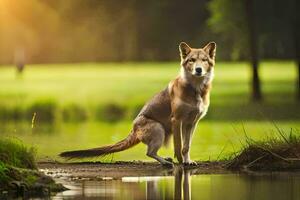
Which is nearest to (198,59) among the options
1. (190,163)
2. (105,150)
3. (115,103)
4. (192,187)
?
(190,163)

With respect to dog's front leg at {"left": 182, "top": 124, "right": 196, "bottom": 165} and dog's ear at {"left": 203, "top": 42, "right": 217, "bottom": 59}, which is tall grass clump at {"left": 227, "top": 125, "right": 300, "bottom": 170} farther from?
dog's ear at {"left": 203, "top": 42, "right": 217, "bottom": 59}

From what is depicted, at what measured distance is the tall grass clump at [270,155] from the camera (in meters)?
12.6

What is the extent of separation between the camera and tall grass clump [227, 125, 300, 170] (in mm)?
12582

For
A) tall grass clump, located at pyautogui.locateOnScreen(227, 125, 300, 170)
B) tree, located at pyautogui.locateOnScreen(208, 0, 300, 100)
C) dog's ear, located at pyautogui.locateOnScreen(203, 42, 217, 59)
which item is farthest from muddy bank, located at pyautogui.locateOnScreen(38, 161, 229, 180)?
tree, located at pyautogui.locateOnScreen(208, 0, 300, 100)

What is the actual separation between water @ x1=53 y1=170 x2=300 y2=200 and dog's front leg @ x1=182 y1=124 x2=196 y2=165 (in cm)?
49

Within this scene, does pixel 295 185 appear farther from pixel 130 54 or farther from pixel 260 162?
pixel 130 54

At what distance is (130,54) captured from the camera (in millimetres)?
42531

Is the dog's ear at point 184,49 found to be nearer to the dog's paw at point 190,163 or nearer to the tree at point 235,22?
the dog's paw at point 190,163

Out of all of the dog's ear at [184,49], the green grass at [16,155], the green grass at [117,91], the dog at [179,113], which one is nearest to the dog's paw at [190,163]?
the dog at [179,113]

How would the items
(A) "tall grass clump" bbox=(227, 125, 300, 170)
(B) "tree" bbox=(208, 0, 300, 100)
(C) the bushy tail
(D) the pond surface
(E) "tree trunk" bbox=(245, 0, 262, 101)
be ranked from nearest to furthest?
(A) "tall grass clump" bbox=(227, 125, 300, 170) → (C) the bushy tail → (D) the pond surface → (E) "tree trunk" bbox=(245, 0, 262, 101) → (B) "tree" bbox=(208, 0, 300, 100)

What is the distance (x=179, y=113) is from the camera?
12922 mm

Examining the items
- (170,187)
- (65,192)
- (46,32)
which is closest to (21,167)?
(65,192)

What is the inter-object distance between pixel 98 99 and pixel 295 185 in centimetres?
1858

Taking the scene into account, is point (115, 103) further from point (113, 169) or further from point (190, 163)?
point (113, 169)
